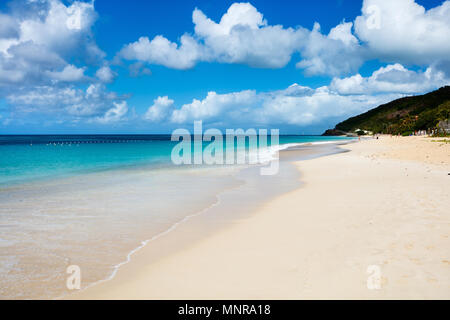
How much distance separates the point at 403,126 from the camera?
107688 millimetres

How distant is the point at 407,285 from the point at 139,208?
28.2 ft

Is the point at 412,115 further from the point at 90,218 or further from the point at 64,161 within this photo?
the point at 90,218

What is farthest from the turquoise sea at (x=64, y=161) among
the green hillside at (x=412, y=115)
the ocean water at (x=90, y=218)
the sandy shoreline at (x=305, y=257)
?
the green hillside at (x=412, y=115)

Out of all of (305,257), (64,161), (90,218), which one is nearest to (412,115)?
(64,161)

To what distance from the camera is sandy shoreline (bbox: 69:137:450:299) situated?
450 centimetres

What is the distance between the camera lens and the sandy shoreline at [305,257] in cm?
450

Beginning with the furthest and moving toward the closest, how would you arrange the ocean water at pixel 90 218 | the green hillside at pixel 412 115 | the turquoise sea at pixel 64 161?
the green hillside at pixel 412 115, the turquoise sea at pixel 64 161, the ocean water at pixel 90 218

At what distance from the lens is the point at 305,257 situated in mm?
5637

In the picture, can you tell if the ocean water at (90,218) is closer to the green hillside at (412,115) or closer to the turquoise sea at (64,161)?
the turquoise sea at (64,161)

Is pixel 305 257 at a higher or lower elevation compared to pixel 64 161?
lower
